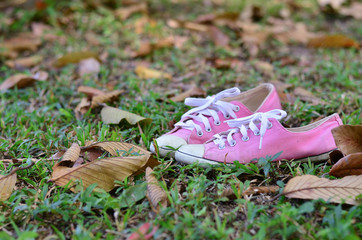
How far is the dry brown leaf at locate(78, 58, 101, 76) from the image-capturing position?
9.54 ft

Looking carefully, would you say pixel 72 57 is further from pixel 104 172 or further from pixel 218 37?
pixel 104 172

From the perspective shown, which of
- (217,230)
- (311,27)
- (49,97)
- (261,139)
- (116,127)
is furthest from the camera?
(311,27)

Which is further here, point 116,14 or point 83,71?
point 116,14

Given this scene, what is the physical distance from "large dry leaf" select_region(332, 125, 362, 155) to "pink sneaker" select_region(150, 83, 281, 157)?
454 mm

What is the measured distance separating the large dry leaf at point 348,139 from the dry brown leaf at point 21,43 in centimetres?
280

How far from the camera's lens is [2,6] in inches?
161

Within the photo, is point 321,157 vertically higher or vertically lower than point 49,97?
higher

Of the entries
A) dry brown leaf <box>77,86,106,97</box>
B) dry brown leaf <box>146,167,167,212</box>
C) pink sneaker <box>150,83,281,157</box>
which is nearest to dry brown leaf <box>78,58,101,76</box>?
dry brown leaf <box>77,86,106,97</box>

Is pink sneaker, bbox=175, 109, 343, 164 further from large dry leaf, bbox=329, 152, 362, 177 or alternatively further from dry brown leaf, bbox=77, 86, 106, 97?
dry brown leaf, bbox=77, 86, 106, 97

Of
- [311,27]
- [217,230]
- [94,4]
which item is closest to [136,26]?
[94,4]

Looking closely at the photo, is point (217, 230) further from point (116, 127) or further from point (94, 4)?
point (94, 4)

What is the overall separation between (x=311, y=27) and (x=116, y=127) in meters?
2.83

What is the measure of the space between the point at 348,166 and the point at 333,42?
7.29 feet

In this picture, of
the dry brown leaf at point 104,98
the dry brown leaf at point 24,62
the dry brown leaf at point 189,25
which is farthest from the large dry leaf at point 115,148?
the dry brown leaf at point 189,25
